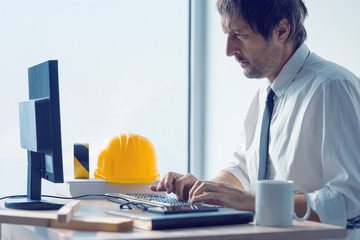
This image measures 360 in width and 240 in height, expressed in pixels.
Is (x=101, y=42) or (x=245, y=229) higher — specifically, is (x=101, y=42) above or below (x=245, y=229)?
above

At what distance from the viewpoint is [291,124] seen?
1817 mm

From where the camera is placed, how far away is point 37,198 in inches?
65.1

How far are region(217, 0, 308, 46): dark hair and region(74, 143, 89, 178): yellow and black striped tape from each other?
0.84 metres

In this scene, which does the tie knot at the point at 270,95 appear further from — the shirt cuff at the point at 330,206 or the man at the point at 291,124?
the shirt cuff at the point at 330,206

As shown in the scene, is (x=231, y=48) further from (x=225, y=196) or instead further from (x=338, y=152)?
(x=225, y=196)

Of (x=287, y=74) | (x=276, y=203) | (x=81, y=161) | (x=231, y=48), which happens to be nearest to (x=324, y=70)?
(x=287, y=74)

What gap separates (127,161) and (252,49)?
27.8 inches

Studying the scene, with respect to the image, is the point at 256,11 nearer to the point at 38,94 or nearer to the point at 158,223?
the point at 38,94

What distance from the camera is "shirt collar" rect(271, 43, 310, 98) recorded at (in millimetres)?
1933

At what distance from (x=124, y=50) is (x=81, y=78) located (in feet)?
1.25

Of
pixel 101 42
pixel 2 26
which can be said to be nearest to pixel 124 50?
pixel 101 42

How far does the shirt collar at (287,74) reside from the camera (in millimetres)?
1933

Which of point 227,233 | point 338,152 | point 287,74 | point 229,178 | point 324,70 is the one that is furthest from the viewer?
point 229,178

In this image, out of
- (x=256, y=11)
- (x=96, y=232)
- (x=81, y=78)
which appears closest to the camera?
(x=96, y=232)
